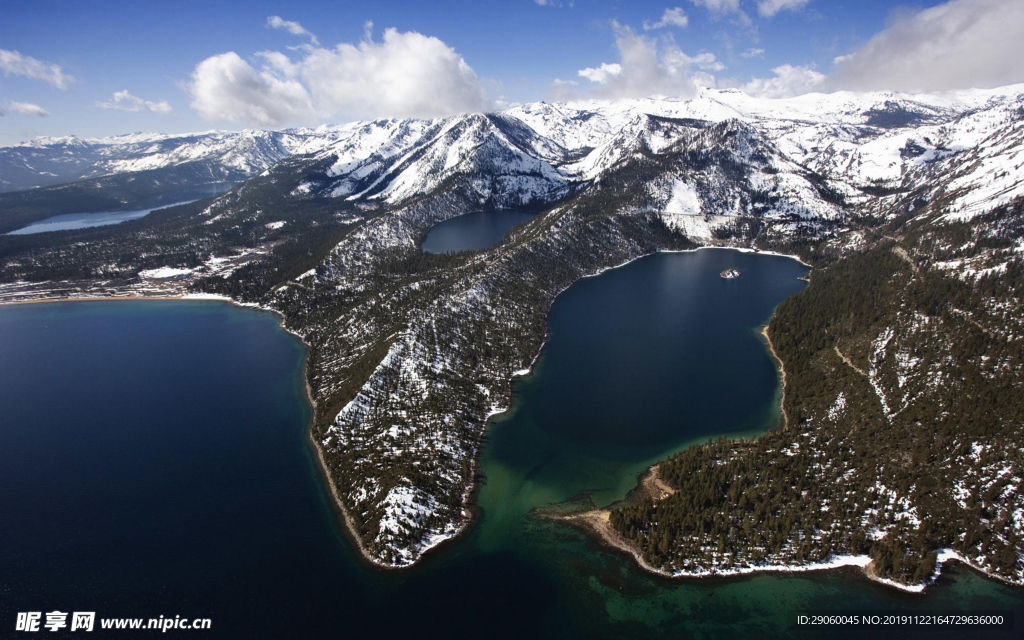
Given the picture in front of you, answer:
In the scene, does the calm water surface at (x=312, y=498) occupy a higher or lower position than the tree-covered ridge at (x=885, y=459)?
lower

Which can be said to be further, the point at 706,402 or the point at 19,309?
the point at 19,309

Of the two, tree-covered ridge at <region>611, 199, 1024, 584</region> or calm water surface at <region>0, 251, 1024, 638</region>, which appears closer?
calm water surface at <region>0, 251, 1024, 638</region>

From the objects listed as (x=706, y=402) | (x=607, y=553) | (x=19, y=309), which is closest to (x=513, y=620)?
(x=607, y=553)

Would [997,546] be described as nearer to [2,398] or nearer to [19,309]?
[2,398]

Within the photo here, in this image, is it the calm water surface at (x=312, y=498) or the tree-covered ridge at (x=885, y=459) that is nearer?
the calm water surface at (x=312, y=498)

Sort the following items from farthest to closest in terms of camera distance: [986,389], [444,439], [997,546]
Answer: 1. [444,439]
2. [986,389]
3. [997,546]
